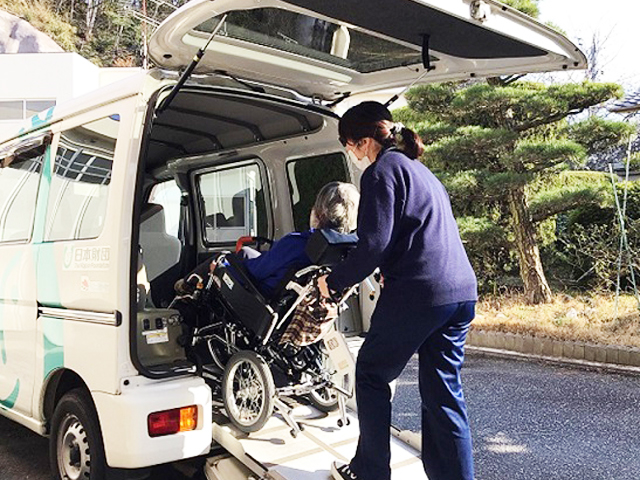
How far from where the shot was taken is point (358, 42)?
3008mm

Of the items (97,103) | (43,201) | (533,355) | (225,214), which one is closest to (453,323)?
(97,103)

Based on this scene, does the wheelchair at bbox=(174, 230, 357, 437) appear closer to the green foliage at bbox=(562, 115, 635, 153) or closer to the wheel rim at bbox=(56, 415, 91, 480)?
the wheel rim at bbox=(56, 415, 91, 480)

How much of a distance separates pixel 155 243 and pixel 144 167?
6.39ft

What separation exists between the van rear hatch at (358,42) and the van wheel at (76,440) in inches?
66.9

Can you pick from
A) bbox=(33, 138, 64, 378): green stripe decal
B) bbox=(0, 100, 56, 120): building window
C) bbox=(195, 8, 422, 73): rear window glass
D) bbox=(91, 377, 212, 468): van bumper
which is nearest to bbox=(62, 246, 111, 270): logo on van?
bbox=(33, 138, 64, 378): green stripe decal

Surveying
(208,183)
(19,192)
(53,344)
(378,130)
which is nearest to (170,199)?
(208,183)

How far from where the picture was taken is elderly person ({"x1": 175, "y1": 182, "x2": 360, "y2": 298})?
3.07 m

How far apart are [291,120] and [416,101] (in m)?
4.65

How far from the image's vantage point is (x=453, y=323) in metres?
2.48

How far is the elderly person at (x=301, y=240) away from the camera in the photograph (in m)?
3.07

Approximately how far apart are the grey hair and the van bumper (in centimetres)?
103

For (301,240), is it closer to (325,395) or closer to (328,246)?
(328,246)

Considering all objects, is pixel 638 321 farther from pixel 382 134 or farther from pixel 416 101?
pixel 382 134

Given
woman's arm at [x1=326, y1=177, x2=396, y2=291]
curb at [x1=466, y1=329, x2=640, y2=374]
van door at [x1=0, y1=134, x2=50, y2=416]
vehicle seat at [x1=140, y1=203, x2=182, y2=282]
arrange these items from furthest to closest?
curb at [x1=466, y1=329, x2=640, y2=374] < vehicle seat at [x1=140, y1=203, x2=182, y2=282] < van door at [x1=0, y1=134, x2=50, y2=416] < woman's arm at [x1=326, y1=177, x2=396, y2=291]
